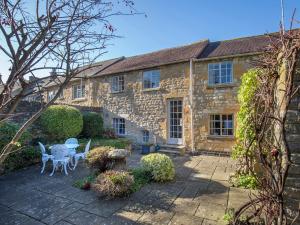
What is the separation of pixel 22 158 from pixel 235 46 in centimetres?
1186

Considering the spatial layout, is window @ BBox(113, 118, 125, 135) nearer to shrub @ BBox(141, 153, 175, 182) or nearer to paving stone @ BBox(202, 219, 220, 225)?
shrub @ BBox(141, 153, 175, 182)

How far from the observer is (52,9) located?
1.96 m

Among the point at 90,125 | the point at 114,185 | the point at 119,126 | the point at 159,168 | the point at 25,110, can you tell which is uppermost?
the point at 25,110

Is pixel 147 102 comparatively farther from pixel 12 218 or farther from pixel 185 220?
pixel 12 218

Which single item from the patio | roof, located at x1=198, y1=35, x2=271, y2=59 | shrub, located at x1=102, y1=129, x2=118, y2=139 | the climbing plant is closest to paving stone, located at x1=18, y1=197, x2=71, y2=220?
the patio

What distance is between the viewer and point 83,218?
4.01 m

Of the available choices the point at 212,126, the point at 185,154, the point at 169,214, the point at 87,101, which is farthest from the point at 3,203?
the point at 87,101

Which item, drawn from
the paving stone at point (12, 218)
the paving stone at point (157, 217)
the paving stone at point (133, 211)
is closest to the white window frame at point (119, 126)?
the paving stone at point (133, 211)

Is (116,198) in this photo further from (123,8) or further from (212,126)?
(212,126)

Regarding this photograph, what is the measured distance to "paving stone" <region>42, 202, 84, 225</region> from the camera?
397 cm

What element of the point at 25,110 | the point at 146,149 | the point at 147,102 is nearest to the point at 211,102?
the point at 147,102

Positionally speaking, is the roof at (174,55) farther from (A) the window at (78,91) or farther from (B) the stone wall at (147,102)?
(A) the window at (78,91)

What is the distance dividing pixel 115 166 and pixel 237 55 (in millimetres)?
7937

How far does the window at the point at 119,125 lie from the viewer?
14.1 meters
